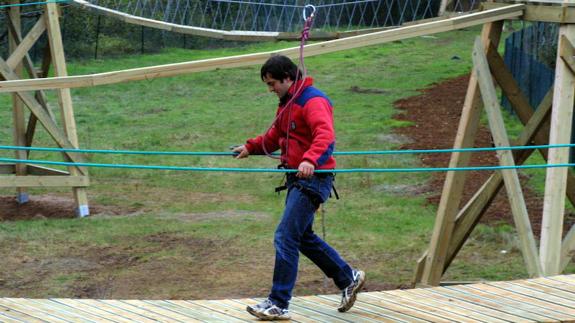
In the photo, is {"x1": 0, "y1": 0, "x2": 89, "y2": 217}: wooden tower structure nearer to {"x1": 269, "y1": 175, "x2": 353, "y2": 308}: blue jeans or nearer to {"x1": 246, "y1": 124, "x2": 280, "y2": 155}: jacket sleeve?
{"x1": 246, "y1": 124, "x2": 280, "y2": 155}: jacket sleeve

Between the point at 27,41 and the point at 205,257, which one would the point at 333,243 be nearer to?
the point at 205,257

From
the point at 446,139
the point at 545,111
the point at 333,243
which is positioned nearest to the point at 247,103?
the point at 446,139

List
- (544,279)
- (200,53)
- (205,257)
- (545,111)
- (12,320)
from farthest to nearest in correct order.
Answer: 1. (200,53)
2. (205,257)
3. (545,111)
4. (544,279)
5. (12,320)

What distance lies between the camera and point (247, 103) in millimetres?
21734

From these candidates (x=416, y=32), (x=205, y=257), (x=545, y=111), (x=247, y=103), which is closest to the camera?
(x=416, y=32)

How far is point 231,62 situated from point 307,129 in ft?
4.87

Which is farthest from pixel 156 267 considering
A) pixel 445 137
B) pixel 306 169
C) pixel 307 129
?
pixel 445 137

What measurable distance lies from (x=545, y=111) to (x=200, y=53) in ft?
66.8

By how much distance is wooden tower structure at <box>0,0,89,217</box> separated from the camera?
42.8 ft

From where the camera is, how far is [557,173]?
827 cm

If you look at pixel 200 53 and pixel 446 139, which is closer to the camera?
pixel 446 139

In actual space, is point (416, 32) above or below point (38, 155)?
above

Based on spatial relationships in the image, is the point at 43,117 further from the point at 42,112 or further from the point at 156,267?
the point at 156,267

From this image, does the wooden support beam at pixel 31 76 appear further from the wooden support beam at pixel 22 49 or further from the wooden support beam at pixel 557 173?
the wooden support beam at pixel 557 173
